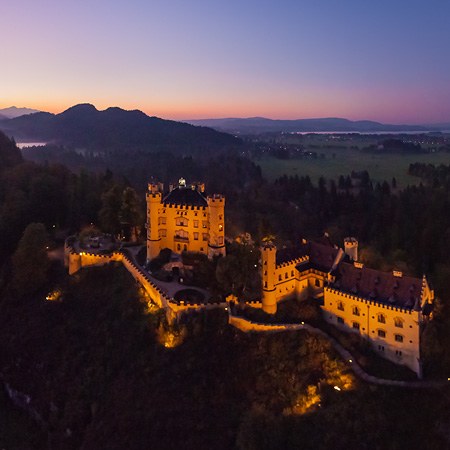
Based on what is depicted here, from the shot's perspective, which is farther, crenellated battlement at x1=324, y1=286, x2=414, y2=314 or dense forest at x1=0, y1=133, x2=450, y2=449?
crenellated battlement at x1=324, y1=286, x2=414, y2=314

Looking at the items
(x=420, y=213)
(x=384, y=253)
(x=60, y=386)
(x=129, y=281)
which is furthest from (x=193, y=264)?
(x=420, y=213)

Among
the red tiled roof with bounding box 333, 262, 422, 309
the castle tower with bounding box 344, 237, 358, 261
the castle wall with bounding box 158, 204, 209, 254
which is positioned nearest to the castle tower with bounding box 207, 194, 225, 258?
the castle wall with bounding box 158, 204, 209, 254

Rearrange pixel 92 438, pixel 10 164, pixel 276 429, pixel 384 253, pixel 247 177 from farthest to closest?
pixel 247 177 < pixel 10 164 < pixel 384 253 < pixel 92 438 < pixel 276 429

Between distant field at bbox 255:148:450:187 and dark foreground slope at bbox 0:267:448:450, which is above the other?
distant field at bbox 255:148:450:187

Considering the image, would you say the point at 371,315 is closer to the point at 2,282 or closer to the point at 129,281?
the point at 129,281

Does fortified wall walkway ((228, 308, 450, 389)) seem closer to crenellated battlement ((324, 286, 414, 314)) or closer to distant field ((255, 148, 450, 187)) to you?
crenellated battlement ((324, 286, 414, 314))

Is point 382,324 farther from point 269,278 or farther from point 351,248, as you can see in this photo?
point 269,278
